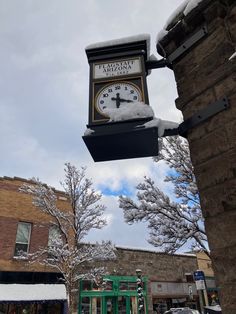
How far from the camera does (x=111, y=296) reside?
1952cm

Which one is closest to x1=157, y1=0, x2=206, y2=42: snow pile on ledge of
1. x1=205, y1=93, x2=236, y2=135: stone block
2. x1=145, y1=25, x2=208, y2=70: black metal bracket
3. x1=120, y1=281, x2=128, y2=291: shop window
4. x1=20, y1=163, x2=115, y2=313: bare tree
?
x1=145, y1=25, x2=208, y2=70: black metal bracket

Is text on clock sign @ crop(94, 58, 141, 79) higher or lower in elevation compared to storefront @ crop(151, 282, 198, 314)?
higher

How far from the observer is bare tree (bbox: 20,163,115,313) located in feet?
52.3

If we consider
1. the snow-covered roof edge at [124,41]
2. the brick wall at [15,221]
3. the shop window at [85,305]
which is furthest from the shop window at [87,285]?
the snow-covered roof edge at [124,41]

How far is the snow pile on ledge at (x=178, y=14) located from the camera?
139 inches

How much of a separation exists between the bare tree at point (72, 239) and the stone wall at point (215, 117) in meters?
13.8

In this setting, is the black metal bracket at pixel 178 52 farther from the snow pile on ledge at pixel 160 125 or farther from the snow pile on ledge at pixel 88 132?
the snow pile on ledge at pixel 88 132

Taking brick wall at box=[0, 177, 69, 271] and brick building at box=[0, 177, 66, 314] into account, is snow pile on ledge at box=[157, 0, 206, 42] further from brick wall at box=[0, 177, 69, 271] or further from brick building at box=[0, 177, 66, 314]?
brick wall at box=[0, 177, 69, 271]

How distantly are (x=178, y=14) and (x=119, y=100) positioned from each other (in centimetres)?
127

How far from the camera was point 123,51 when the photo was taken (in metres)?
4.26

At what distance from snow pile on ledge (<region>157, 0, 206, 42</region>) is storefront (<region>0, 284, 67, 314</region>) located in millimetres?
A: 14621

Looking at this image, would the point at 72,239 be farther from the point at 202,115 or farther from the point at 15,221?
the point at 202,115

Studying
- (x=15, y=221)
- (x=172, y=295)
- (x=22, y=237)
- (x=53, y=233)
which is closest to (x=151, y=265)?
(x=172, y=295)

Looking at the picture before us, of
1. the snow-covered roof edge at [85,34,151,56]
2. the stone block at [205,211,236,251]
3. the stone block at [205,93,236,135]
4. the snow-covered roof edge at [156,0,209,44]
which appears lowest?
the stone block at [205,211,236,251]
